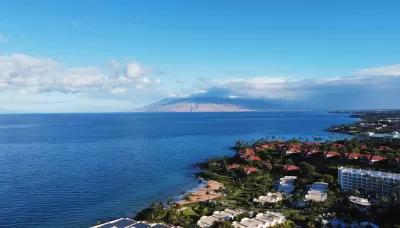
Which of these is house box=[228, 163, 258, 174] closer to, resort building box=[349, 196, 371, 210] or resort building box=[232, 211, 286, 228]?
resort building box=[349, 196, 371, 210]

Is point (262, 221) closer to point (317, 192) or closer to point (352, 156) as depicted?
point (317, 192)

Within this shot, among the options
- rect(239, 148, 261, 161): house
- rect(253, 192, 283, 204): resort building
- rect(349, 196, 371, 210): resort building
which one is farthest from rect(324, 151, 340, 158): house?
rect(253, 192, 283, 204): resort building

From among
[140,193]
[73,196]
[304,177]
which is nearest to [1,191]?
[73,196]

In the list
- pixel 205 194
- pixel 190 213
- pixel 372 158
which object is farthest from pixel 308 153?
pixel 190 213

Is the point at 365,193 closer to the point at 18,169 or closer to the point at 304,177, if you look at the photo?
the point at 304,177

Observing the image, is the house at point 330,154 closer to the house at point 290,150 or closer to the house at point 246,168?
the house at point 290,150

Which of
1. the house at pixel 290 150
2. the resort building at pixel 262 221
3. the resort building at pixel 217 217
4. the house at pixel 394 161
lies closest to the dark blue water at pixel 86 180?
the resort building at pixel 217 217
